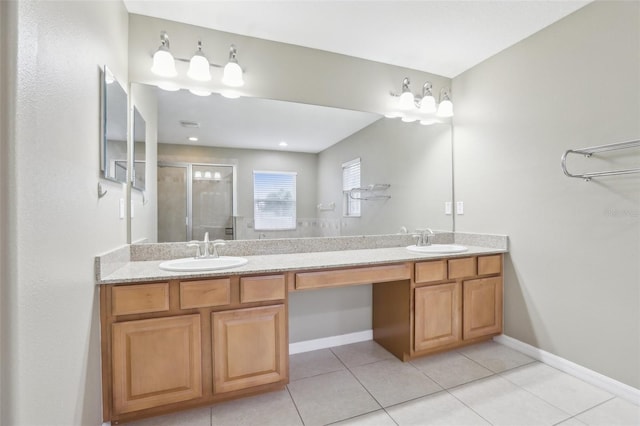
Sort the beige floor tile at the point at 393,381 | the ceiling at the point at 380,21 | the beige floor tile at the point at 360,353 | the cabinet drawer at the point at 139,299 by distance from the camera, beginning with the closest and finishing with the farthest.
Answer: the cabinet drawer at the point at 139,299 → the beige floor tile at the point at 393,381 → the ceiling at the point at 380,21 → the beige floor tile at the point at 360,353

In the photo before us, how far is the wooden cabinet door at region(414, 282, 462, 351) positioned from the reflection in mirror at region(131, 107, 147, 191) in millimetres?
2088

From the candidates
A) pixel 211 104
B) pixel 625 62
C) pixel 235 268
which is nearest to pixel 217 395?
pixel 235 268

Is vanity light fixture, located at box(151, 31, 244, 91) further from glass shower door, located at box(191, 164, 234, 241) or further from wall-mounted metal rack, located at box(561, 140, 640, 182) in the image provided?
wall-mounted metal rack, located at box(561, 140, 640, 182)

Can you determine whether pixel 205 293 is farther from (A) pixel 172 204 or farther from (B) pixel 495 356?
(B) pixel 495 356

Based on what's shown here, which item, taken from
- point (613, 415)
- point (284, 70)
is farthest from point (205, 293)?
point (613, 415)

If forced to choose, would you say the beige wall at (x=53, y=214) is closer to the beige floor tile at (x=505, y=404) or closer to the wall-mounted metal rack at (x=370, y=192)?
Result: the wall-mounted metal rack at (x=370, y=192)

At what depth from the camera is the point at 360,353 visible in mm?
2400

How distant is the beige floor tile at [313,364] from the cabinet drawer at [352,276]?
699 millimetres

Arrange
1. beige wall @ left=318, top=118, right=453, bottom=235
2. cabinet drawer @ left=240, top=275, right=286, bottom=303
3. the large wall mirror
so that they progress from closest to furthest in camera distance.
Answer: cabinet drawer @ left=240, top=275, right=286, bottom=303 < the large wall mirror < beige wall @ left=318, top=118, right=453, bottom=235

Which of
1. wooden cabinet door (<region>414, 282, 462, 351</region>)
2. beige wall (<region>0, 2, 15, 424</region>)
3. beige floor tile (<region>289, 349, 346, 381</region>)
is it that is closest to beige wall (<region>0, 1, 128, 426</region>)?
beige wall (<region>0, 2, 15, 424</region>)

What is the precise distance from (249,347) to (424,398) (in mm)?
1106

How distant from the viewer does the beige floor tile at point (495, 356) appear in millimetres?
2176

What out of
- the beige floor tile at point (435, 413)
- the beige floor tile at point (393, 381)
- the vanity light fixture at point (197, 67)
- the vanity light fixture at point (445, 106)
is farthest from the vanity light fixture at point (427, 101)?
the beige floor tile at point (435, 413)

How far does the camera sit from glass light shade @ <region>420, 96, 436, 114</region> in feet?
8.79
